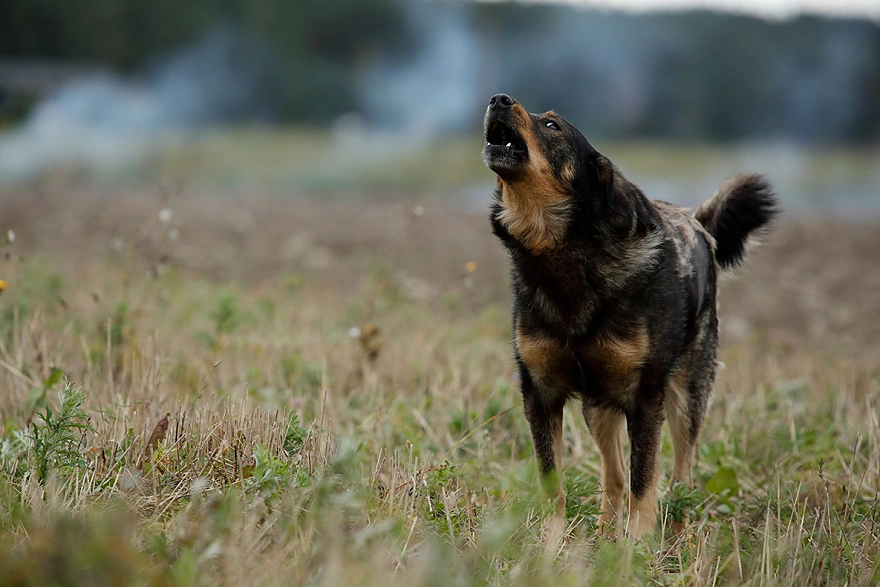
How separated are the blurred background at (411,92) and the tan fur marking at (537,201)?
588 inches

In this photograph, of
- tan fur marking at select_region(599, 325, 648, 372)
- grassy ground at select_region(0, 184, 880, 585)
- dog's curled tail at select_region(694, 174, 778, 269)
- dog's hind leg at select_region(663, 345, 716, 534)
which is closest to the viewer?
grassy ground at select_region(0, 184, 880, 585)

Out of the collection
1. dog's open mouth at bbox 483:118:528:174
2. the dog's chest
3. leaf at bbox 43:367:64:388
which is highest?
dog's open mouth at bbox 483:118:528:174

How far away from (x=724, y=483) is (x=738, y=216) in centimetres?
166

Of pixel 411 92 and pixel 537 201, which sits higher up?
pixel 537 201

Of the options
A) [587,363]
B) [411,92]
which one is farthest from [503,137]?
[411,92]

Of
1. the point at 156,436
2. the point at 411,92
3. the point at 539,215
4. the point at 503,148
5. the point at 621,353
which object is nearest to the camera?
the point at 156,436

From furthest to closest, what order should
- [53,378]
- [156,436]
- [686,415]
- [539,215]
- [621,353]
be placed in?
[686,415] → [53,378] → [539,215] → [621,353] → [156,436]

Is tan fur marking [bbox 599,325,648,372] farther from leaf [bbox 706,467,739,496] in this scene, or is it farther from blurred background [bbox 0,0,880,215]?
blurred background [bbox 0,0,880,215]

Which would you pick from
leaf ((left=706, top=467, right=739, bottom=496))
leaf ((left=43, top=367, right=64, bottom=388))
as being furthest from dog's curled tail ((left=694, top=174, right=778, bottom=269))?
leaf ((left=43, top=367, right=64, bottom=388))

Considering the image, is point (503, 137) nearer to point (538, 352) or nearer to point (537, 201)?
point (537, 201)

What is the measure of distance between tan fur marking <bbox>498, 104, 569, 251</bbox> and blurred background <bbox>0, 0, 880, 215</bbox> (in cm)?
1494

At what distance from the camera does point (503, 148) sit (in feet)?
13.3

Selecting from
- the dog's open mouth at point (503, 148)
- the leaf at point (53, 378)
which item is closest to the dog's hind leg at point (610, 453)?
the dog's open mouth at point (503, 148)

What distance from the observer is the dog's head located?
4105 mm
